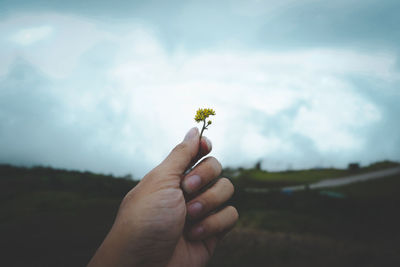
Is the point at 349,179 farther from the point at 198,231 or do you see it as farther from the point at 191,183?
the point at 191,183

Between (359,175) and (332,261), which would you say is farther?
(359,175)

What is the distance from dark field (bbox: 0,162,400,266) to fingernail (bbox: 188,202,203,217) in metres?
9.46

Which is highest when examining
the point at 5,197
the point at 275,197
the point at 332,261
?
the point at 332,261

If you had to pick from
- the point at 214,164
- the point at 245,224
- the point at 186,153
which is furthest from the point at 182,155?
the point at 245,224

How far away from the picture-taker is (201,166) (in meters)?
3.09

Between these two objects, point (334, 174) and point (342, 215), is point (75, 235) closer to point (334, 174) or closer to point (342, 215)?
point (342, 215)

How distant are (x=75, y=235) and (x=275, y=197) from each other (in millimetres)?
28473

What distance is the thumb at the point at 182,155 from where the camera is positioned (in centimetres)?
304

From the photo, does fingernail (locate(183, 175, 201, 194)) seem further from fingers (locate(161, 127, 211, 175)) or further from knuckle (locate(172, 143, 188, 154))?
knuckle (locate(172, 143, 188, 154))

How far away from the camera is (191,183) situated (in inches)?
118

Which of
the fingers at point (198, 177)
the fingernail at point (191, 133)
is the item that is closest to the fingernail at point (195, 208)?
the fingers at point (198, 177)

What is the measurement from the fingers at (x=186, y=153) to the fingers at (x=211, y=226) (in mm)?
894

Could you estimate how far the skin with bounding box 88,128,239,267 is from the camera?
2781 mm

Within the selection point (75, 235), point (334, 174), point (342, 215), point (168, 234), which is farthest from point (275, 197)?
point (168, 234)
